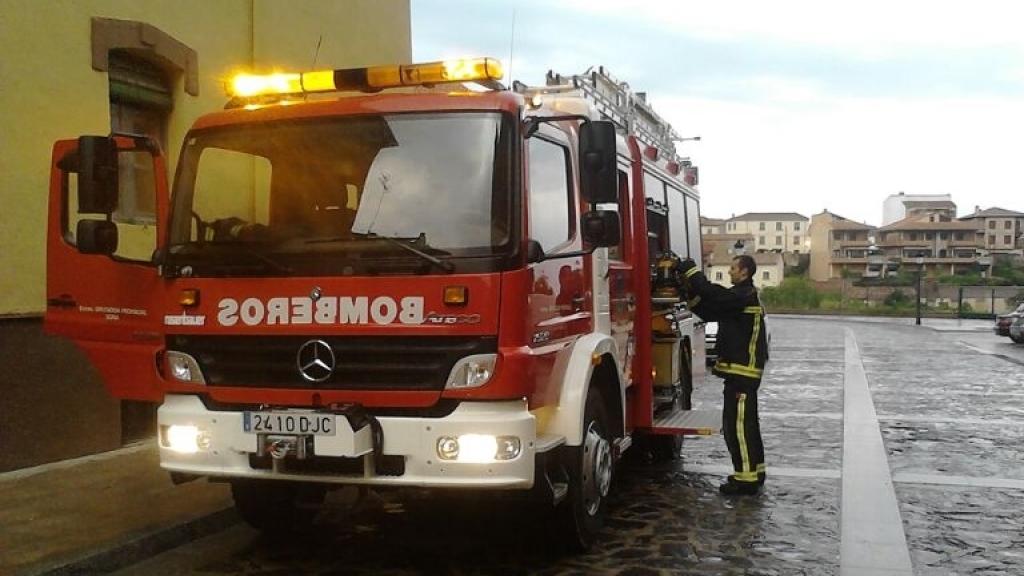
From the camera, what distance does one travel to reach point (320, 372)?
490cm

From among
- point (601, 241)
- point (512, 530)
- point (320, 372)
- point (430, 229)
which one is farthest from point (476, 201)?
point (512, 530)

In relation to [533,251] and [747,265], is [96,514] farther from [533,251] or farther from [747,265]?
[747,265]

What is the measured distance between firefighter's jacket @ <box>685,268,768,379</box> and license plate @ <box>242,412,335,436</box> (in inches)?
137

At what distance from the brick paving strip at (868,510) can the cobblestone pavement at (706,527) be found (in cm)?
8

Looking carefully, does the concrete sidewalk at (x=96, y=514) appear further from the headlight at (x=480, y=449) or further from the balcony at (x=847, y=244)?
the balcony at (x=847, y=244)

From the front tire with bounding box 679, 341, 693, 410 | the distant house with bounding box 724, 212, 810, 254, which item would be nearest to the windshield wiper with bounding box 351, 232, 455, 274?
the front tire with bounding box 679, 341, 693, 410

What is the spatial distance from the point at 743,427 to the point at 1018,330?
26.1 meters

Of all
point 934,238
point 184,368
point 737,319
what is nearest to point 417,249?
point 184,368

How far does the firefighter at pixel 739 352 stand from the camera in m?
7.36

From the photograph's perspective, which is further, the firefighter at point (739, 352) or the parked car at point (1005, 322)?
the parked car at point (1005, 322)

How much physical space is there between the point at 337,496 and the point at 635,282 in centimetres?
273

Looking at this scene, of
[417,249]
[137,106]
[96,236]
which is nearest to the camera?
[417,249]

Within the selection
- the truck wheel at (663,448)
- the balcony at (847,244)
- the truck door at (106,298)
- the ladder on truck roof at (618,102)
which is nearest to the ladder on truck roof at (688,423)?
the truck wheel at (663,448)

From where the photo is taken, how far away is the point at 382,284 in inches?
188
